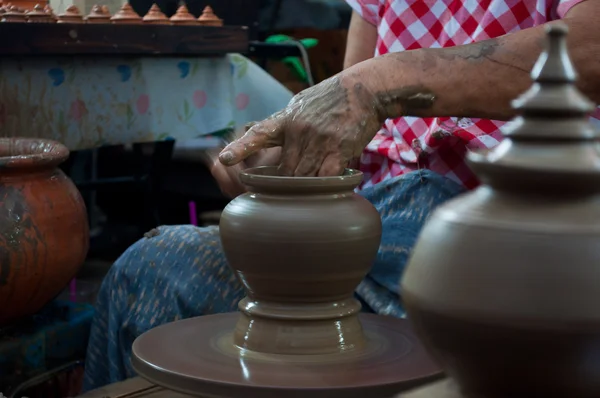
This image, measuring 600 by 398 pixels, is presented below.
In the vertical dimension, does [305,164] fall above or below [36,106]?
above

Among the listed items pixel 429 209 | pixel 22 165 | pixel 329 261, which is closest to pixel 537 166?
pixel 329 261

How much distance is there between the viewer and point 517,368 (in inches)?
31.0

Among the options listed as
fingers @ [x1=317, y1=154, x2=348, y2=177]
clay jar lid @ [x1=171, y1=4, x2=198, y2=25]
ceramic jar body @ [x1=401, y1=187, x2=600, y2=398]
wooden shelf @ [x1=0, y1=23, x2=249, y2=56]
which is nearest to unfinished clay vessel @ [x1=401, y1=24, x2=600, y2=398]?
ceramic jar body @ [x1=401, y1=187, x2=600, y2=398]

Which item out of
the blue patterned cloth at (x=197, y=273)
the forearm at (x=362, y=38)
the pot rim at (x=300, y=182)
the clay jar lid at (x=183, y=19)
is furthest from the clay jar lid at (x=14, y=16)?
the pot rim at (x=300, y=182)

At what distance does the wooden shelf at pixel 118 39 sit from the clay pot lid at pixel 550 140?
206 cm

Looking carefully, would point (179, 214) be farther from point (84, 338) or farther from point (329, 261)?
point (329, 261)

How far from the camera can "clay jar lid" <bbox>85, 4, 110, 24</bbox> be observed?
114 inches

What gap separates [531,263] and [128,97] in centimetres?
234

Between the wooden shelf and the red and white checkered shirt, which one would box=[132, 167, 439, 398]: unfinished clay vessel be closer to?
the red and white checkered shirt

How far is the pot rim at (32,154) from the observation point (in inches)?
77.5

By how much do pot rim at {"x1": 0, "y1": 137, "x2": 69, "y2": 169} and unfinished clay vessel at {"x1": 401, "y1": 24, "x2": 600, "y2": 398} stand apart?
1.33m

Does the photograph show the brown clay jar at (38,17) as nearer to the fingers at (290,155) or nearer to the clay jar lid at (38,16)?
the clay jar lid at (38,16)

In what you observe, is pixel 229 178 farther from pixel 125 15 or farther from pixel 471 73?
pixel 125 15

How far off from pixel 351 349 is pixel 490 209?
58 cm
